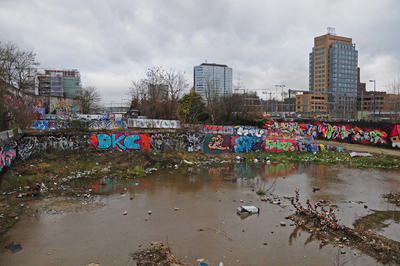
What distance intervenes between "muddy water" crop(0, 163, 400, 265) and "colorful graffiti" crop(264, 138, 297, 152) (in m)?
8.71

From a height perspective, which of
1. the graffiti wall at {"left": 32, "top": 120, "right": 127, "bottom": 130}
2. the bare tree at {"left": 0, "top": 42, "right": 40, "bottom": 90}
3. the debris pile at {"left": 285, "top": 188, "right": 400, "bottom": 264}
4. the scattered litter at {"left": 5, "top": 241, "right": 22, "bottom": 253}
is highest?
the bare tree at {"left": 0, "top": 42, "right": 40, "bottom": 90}

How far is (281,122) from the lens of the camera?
35.5m

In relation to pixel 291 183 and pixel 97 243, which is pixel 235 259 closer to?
pixel 97 243

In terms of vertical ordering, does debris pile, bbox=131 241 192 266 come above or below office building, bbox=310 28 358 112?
below

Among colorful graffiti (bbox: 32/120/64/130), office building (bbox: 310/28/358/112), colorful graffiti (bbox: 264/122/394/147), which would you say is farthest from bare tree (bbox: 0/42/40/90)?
office building (bbox: 310/28/358/112)

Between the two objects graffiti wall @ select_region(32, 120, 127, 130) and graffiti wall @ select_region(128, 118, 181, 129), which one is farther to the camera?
graffiti wall @ select_region(128, 118, 181, 129)

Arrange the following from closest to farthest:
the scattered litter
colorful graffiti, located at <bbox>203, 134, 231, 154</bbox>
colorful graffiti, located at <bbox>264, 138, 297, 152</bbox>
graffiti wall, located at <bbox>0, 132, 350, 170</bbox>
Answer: the scattered litter
graffiti wall, located at <bbox>0, 132, 350, 170</bbox>
colorful graffiti, located at <bbox>203, 134, 231, 154</bbox>
colorful graffiti, located at <bbox>264, 138, 297, 152</bbox>

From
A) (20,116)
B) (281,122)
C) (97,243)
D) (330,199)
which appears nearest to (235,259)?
(97,243)

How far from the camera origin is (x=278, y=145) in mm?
23125

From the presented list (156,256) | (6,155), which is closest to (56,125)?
(6,155)

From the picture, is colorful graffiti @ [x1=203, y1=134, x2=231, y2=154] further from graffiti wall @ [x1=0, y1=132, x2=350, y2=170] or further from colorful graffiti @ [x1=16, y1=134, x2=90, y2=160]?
colorful graffiti @ [x1=16, y1=134, x2=90, y2=160]

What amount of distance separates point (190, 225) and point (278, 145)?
16725mm

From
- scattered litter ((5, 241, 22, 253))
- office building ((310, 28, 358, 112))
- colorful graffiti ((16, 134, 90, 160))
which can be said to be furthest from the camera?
office building ((310, 28, 358, 112))

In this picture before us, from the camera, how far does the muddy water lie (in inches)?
254
